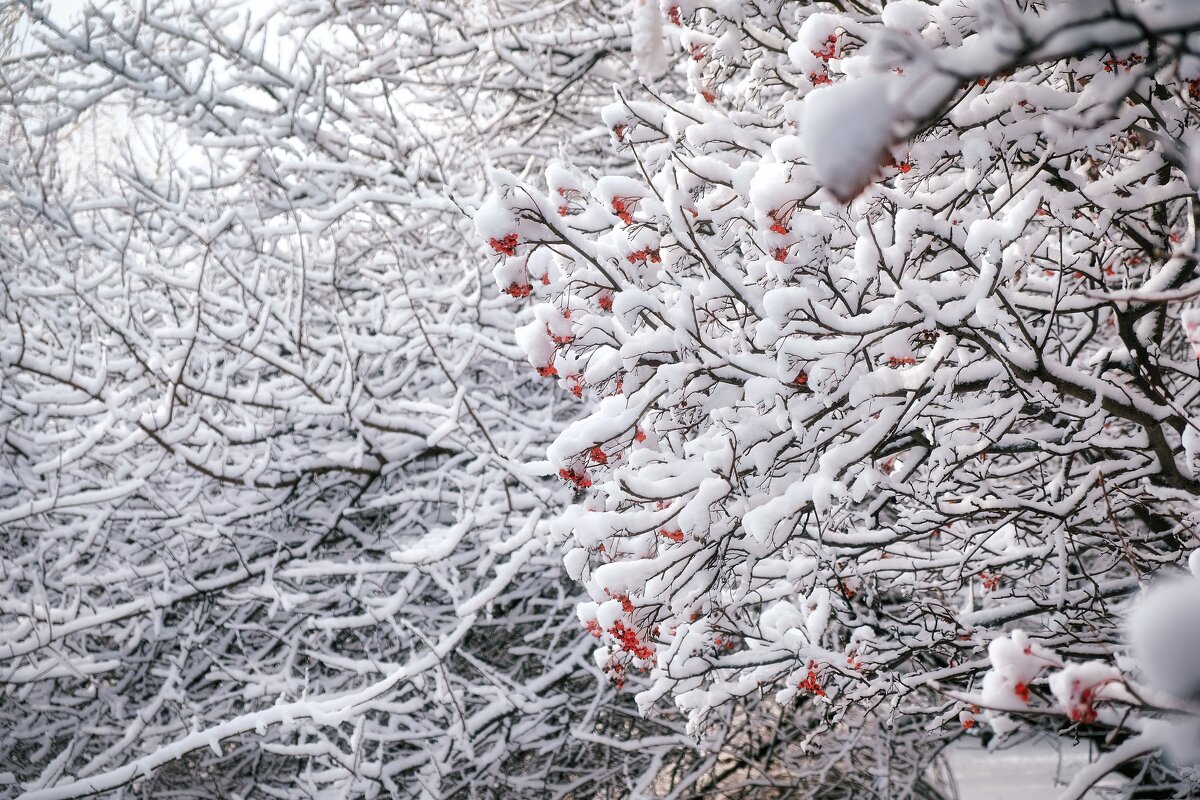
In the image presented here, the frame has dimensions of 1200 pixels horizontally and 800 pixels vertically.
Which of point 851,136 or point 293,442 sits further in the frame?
point 293,442

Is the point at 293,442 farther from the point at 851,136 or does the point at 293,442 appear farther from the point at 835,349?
the point at 851,136

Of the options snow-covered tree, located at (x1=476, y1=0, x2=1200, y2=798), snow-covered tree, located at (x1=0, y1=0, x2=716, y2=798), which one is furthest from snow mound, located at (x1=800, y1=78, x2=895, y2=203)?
snow-covered tree, located at (x1=0, y1=0, x2=716, y2=798)

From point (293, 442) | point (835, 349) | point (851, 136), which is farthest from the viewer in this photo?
point (293, 442)

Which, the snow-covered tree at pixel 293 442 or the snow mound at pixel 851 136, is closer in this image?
the snow mound at pixel 851 136

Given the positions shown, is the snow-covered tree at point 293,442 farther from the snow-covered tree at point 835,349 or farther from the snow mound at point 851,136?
the snow mound at point 851,136

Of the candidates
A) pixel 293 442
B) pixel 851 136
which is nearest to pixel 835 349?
pixel 851 136

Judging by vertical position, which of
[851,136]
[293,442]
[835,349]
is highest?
[293,442]

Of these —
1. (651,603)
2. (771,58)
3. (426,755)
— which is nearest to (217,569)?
(426,755)

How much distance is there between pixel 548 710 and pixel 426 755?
0.77 m

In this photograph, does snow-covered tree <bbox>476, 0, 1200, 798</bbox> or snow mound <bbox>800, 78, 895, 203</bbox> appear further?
snow-covered tree <bbox>476, 0, 1200, 798</bbox>

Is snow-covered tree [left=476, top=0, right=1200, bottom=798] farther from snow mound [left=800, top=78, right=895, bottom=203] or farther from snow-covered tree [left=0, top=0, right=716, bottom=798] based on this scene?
snow-covered tree [left=0, top=0, right=716, bottom=798]

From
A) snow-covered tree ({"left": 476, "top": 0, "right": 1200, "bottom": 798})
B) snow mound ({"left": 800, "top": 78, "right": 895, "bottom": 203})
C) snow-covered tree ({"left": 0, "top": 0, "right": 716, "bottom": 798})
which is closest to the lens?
snow mound ({"left": 800, "top": 78, "right": 895, "bottom": 203})

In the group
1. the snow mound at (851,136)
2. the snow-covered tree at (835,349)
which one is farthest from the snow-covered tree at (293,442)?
the snow mound at (851,136)

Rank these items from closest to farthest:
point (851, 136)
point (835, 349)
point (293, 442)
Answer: point (851, 136) → point (835, 349) → point (293, 442)
